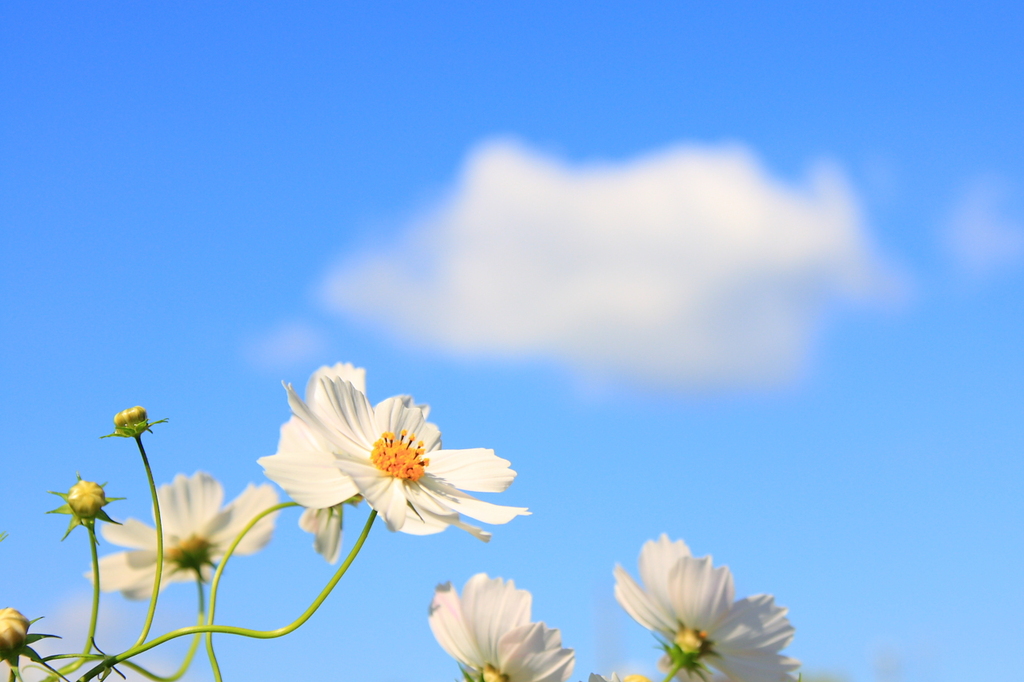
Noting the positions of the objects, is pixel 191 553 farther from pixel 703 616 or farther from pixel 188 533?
pixel 703 616

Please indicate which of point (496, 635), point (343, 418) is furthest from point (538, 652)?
point (343, 418)

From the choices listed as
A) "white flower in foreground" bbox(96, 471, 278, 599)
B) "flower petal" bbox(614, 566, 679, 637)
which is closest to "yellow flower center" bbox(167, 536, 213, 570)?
"white flower in foreground" bbox(96, 471, 278, 599)

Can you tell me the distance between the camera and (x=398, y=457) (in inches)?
41.0

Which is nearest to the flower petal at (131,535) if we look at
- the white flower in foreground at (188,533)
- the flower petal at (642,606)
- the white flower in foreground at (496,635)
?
the white flower in foreground at (188,533)

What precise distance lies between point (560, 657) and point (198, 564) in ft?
2.65

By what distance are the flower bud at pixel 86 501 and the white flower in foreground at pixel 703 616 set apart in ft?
1.74

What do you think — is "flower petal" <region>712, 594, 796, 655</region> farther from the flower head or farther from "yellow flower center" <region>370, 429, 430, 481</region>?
the flower head

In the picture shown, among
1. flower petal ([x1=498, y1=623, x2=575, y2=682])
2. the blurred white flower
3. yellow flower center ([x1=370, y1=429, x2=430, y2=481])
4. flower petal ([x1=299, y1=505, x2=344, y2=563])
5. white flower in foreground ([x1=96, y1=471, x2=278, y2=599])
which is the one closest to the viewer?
flower petal ([x1=498, y1=623, x2=575, y2=682])

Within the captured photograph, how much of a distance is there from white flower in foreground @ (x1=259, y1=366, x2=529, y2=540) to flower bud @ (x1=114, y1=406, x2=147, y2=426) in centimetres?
16

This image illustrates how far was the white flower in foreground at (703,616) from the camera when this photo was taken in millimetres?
831

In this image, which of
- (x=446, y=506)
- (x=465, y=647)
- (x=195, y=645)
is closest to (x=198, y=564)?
(x=195, y=645)

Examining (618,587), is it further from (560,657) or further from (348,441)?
(348,441)

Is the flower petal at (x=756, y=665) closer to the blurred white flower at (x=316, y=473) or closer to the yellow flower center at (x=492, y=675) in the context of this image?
the yellow flower center at (x=492, y=675)

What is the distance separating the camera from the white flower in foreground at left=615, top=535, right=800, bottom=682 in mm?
831
